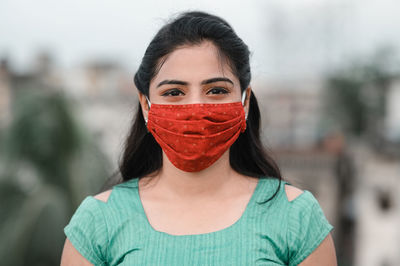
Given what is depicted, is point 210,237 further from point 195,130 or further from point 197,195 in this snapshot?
point 195,130

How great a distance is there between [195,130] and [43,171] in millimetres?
5910

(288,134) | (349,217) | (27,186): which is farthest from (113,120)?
(27,186)

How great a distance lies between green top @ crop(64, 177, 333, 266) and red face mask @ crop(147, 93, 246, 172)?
25 centimetres

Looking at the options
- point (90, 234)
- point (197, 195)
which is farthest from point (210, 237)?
point (90, 234)

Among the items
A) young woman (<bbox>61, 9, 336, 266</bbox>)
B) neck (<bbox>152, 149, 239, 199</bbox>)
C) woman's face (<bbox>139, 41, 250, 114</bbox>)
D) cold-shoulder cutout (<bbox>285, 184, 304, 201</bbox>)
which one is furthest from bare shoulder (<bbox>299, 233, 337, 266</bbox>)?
woman's face (<bbox>139, 41, 250, 114</bbox>)

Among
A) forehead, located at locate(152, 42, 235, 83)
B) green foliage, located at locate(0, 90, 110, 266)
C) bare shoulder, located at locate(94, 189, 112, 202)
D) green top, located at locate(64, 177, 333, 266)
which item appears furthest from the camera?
green foliage, located at locate(0, 90, 110, 266)

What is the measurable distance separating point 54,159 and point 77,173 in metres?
0.45

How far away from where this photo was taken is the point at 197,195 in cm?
201

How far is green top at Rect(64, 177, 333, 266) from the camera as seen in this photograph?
1.78 meters

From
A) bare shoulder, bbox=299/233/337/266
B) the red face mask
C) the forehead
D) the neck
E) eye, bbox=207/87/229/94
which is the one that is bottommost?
bare shoulder, bbox=299/233/337/266

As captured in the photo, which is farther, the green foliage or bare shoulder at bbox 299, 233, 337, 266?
the green foliage

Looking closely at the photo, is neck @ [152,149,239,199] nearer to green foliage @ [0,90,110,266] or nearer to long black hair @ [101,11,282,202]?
long black hair @ [101,11,282,202]

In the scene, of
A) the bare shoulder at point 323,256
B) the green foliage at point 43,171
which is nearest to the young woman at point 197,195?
the bare shoulder at point 323,256

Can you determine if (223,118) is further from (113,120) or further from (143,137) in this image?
(113,120)
